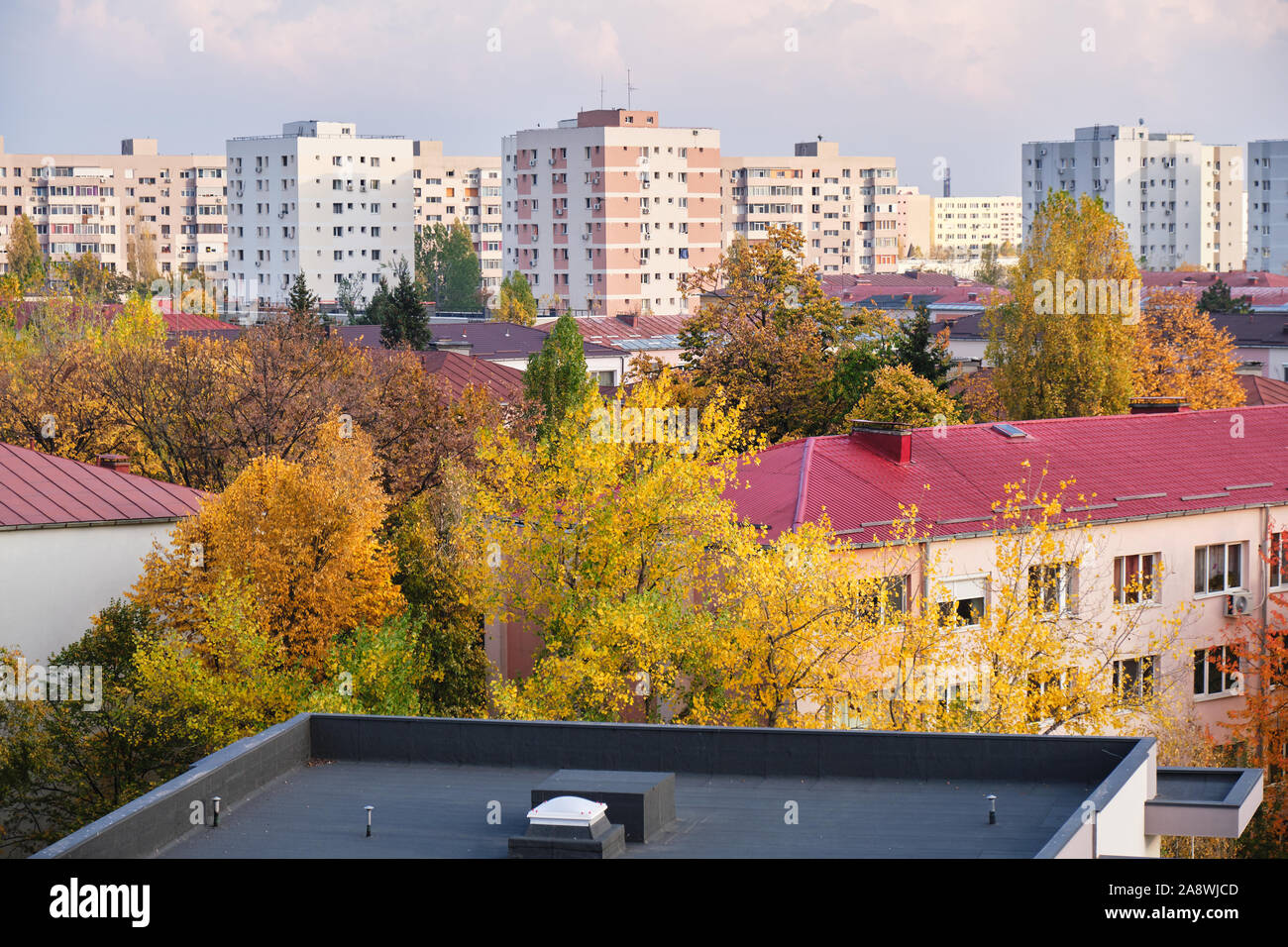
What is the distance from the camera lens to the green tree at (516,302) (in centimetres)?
11088

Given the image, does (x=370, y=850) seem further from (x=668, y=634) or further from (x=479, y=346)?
(x=479, y=346)

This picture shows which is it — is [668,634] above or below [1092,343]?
below

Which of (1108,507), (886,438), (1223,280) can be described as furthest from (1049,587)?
(1223,280)

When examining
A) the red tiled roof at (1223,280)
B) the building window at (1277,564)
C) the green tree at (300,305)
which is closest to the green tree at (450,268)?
the red tiled roof at (1223,280)


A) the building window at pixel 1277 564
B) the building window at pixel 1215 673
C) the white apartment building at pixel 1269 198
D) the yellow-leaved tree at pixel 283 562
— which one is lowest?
the building window at pixel 1215 673

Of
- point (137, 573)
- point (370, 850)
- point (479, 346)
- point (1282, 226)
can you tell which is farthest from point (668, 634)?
point (1282, 226)

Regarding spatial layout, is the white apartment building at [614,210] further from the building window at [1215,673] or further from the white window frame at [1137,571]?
the white window frame at [1137,571]

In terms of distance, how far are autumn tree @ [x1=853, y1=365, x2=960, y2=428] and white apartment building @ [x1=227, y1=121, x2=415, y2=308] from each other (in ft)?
369

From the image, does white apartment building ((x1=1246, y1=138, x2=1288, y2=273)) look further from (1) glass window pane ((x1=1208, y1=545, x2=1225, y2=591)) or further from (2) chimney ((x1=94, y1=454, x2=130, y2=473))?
(2) chimney ((x1=94, y1=454, x2=130, y2=473))

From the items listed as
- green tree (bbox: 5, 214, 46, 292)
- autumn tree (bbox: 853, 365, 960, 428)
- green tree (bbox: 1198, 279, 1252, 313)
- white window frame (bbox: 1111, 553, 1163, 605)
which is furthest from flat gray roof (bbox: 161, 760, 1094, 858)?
green tree (bbox: 5, 214, 46, 292)

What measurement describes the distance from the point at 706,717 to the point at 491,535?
5.43 metres

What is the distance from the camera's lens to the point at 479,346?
72.8 metres

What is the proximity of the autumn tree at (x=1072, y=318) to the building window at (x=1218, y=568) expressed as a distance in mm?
11041

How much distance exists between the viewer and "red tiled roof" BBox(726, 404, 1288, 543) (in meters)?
32.4
